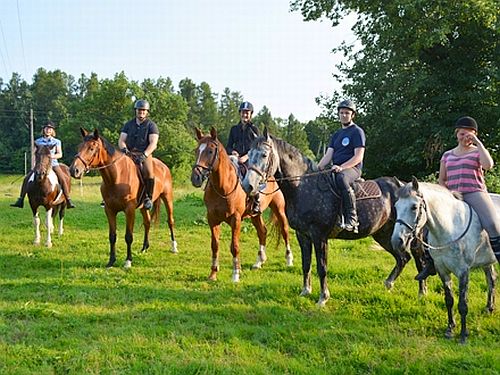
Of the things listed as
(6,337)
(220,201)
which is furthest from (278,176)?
(6,337)

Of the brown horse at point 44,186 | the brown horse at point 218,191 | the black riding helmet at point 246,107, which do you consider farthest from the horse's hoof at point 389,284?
the brown horse at point 44,186

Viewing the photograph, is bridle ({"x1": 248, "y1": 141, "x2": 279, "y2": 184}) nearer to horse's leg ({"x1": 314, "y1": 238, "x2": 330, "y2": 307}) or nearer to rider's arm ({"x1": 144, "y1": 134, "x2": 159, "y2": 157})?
horse's leg ({"x1": 314, "y1": 238, "x2": 330, "y2": 307})

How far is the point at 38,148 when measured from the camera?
10156 mm

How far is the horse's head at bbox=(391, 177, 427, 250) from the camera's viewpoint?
4.73 meters

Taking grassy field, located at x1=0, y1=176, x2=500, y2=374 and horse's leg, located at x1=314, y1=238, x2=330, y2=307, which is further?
horse's leg, located at x1=314, y1=238, x2=330, y2=307

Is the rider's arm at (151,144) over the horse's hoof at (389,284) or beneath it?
over

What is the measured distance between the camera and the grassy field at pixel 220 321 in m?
4.51

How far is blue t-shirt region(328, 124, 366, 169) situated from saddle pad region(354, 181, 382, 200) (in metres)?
0.31

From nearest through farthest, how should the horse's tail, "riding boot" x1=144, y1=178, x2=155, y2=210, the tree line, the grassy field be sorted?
1. the grassy field
2. "riding boot" x1=144, y1=178, x2=155, y2=210
3. the horse's tail
4. the tree line

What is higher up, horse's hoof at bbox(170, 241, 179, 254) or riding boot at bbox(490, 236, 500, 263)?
riding boot at bbox(490, 236, 500, 263)

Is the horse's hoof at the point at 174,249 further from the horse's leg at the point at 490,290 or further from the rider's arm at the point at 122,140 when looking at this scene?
the horse's leg at the point at 490,290

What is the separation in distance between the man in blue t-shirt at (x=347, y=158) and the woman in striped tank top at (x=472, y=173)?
50.0 inches

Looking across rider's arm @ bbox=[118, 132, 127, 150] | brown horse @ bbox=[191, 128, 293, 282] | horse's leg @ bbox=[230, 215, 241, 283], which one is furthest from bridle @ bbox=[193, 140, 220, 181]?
rider's arm @ bbox=[118, 132, 127, 150]

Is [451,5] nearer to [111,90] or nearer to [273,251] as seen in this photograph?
[273,251]
